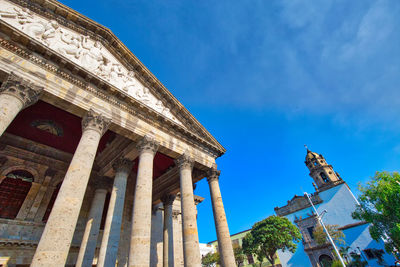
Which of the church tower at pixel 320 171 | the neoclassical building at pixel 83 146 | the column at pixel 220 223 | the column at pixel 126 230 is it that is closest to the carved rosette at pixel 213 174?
the column at pixel 220 223

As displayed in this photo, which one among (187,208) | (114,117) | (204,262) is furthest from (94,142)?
(204,262)

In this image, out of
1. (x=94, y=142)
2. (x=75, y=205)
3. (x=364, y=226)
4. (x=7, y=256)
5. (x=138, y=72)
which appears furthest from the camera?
(x=364, y=226)

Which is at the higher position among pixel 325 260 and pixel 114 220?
pixel 114 220

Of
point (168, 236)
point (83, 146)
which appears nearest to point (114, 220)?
point (83, 146)

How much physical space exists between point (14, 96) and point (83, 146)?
2590 mm

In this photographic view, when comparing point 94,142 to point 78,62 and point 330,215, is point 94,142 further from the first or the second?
point 330,215

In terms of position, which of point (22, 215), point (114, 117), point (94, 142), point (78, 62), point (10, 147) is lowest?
point (22, 215)

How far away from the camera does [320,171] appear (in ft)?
118

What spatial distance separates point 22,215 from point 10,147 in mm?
3676

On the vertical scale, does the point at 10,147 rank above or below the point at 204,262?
above

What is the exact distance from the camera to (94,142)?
7.32 metres

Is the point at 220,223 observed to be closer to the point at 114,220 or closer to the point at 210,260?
the point at 114,220

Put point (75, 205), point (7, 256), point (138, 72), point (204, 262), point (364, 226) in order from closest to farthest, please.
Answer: point (75, 205) → point (7, 256) → point (138, 72) → point (364, 226) → point (204, 262)

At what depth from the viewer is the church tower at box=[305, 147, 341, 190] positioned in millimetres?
34403
